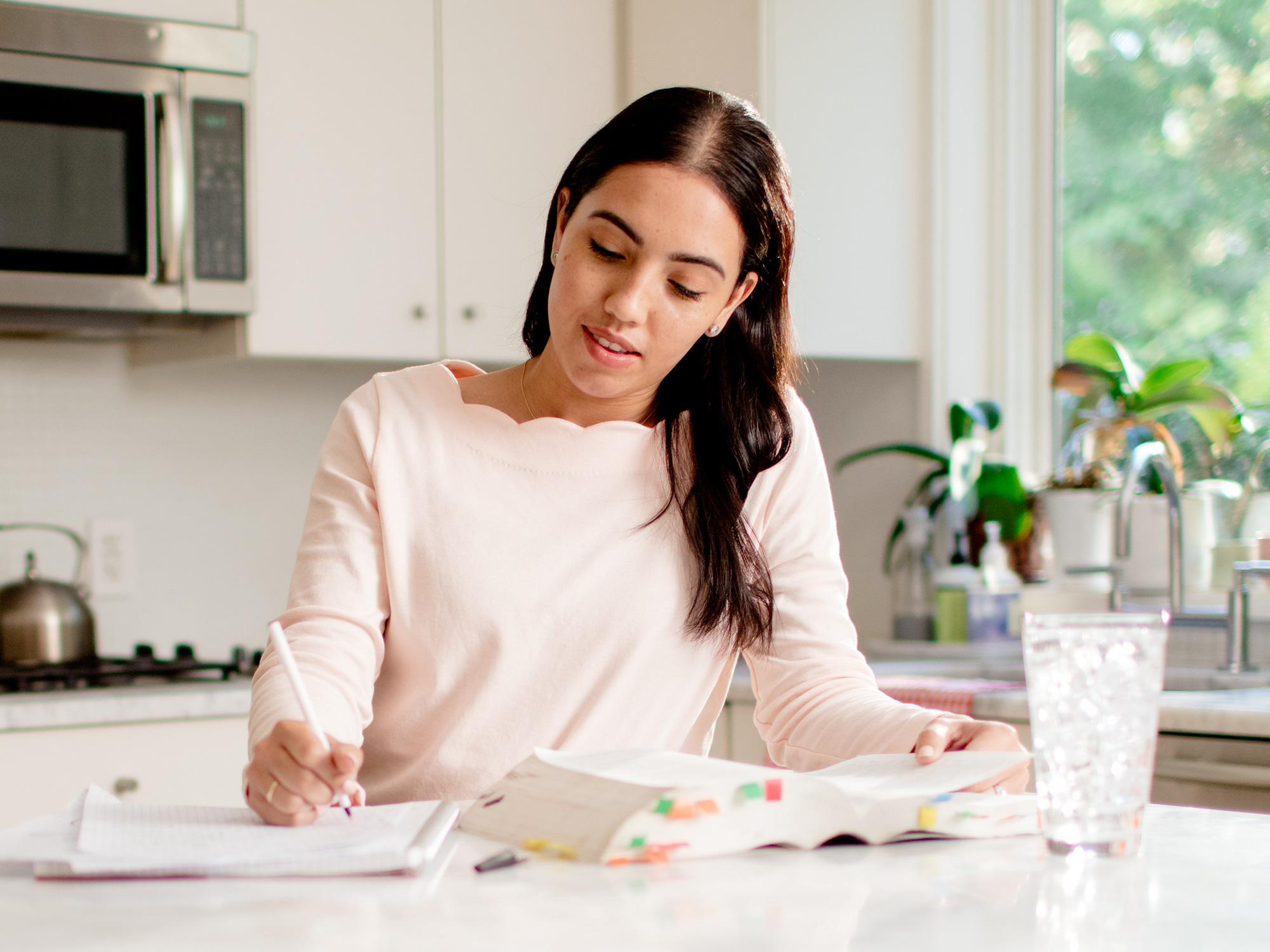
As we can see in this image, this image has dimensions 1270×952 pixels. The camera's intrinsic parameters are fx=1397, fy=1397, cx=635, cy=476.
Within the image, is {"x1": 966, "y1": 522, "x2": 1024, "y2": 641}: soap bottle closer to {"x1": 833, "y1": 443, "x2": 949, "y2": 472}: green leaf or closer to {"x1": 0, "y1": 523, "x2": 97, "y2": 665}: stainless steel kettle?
{"x1": 833, "y1": 443, "x2": 949, "y2": 472}: green leaf

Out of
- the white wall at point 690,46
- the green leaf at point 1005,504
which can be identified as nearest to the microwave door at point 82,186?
the white wall at point 690,46

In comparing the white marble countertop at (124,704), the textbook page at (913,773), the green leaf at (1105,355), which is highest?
the green leaf at (1105,355)

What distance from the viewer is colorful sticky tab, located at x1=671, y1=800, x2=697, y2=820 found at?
0.76 metres

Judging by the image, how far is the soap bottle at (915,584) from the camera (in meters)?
2.62

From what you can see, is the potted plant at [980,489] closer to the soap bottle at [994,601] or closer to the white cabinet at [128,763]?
the soap bottle at [994,601]

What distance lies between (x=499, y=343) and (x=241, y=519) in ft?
2.06

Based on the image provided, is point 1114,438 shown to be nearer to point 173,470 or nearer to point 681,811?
point 173,470

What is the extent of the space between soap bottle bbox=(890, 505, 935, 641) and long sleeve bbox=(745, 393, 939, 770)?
1.27 m

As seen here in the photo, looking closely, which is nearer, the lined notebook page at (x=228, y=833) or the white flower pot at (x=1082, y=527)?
the lined notebook page at (x=228, y=833)

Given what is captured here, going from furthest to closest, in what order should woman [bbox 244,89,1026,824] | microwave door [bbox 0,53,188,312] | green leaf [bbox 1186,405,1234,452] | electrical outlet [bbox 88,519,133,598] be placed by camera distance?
electrical outlet [bbox 88,519,133,598], green leaf [bbox 1186,405,1234,452], microwave door [bbox 0,53,188,312], woman [bbox 244,89,1026,824]

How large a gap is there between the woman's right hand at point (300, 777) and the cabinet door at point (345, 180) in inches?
66.2

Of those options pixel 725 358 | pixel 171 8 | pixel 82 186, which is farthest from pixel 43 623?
pixel 725 358

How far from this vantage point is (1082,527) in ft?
8.23

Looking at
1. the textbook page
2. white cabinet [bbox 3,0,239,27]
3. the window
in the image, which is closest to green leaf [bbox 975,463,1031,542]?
the window
